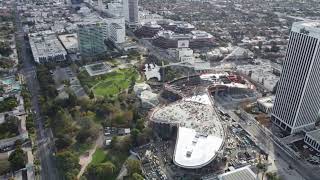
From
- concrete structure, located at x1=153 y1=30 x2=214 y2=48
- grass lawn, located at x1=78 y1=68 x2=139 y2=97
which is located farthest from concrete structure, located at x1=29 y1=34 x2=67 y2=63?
concrete structure, located at x1=153 y1=30 x2=214 y2=48

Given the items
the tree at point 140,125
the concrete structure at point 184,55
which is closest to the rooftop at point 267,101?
the tree at point 140,125

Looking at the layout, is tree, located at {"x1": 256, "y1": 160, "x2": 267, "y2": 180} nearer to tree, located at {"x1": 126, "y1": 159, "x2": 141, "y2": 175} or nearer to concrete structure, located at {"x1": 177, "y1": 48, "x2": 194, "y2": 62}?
tree, located at {"x1": 126, "y1": 159, "x2": 141, "y2": 175}

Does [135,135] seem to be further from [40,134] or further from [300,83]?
[300,83]

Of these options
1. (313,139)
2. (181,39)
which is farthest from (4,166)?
(181,39)

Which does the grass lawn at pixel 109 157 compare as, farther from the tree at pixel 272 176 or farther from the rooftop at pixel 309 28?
the rooftop at pixel 309 28

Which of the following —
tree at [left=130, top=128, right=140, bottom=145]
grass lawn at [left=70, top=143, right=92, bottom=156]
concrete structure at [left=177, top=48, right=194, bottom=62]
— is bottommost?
grass lawn at [left=70, top=143, right=92, bottom=156]

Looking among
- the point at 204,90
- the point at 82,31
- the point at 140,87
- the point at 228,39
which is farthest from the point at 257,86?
the point at 82,31
